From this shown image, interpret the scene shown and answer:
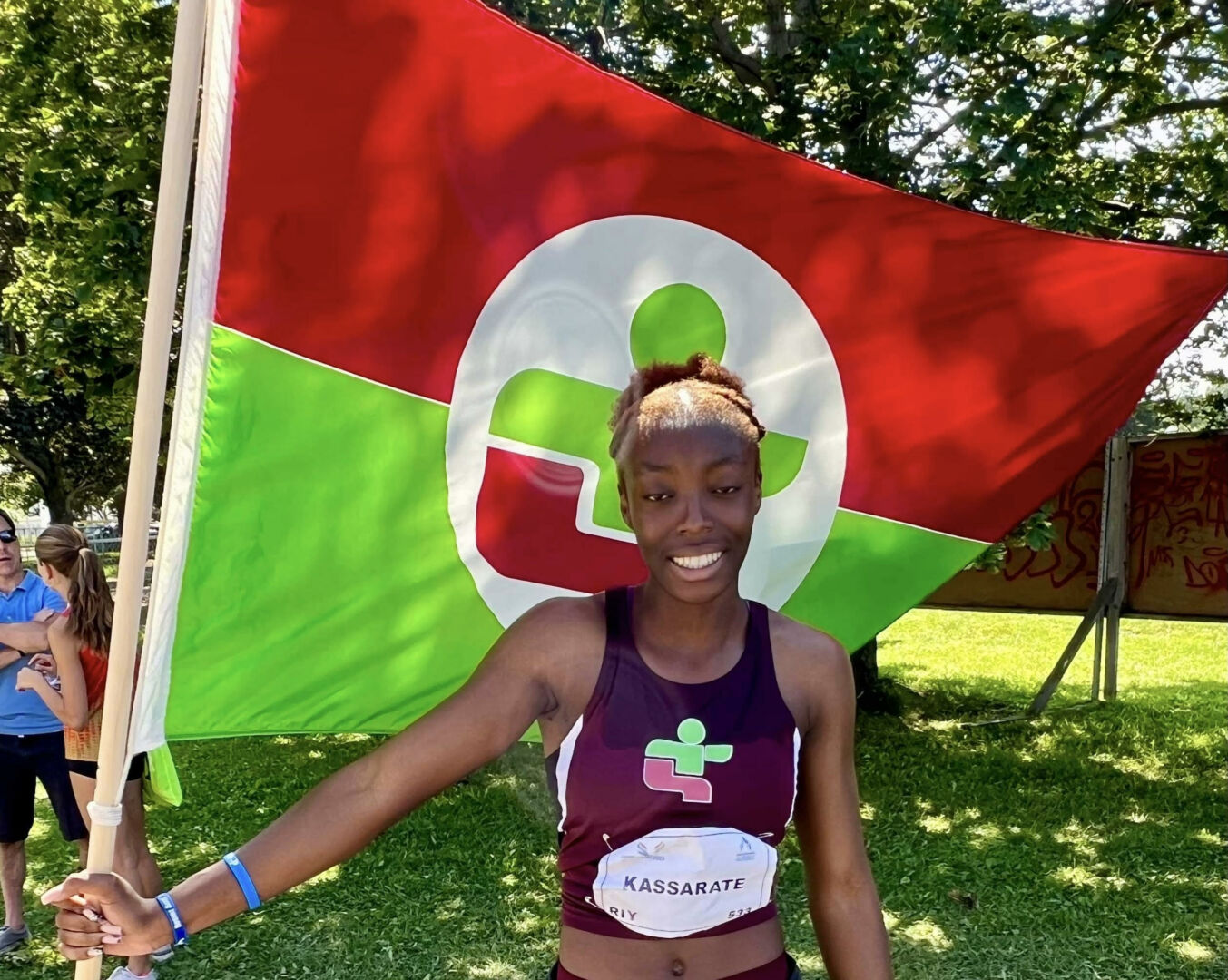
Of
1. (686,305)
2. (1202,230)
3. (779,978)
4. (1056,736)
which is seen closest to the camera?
(779,978)

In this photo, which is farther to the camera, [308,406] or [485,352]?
[485,352]

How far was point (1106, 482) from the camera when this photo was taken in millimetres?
9859

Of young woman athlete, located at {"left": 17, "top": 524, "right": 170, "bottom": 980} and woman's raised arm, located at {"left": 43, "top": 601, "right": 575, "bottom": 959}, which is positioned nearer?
woman's raised arm, located at {"left": 43, "top": 601, "right": 575, "bottom": 959}

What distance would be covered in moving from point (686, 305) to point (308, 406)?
96 centimetres

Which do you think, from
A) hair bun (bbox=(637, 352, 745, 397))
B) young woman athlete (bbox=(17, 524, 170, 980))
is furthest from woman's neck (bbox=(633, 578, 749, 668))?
young woman athlete (bbox=(17, 524, 170, 980))

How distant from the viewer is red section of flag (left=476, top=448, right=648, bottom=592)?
8.59ft

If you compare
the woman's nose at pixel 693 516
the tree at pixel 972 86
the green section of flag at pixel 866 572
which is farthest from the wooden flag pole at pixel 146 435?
the tree at pixel 972 86

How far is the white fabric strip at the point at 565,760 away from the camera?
1.75m

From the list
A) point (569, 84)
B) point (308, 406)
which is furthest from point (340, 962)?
point (569, 84)

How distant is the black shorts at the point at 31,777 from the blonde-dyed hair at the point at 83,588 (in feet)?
2.11

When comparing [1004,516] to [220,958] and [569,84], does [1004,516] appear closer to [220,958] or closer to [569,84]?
[569,84]

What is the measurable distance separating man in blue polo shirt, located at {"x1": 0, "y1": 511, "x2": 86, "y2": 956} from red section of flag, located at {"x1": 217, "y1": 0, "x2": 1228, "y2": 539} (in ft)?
10.1

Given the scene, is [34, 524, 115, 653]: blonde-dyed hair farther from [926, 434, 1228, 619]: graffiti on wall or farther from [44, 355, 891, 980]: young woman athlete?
[926, 434, 1228, 619]: graffiti on wall

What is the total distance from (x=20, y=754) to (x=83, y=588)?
0.91 meters
